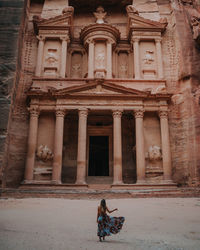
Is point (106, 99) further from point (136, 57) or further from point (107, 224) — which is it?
point (107, 224)

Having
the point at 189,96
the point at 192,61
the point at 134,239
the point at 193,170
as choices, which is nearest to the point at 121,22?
the point at 192,61

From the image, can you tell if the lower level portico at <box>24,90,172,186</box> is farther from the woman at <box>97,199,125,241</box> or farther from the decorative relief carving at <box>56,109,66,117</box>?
the woman at <box>97,199,125,241</box>

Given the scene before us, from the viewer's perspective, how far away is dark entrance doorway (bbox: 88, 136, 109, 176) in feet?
75.0

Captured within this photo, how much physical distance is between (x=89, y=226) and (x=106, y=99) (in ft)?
42.2

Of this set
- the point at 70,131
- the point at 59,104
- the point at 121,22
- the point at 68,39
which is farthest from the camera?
the point at 121,22

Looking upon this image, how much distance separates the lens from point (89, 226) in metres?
7.61

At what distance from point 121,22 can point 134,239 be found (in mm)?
23481

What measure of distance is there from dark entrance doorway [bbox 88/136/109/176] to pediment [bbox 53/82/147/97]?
15.6ft

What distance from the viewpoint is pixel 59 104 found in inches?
758

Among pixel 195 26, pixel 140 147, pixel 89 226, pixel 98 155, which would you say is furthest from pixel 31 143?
pixel 195 26

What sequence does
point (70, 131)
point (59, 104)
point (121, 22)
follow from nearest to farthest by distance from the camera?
point (59, 104)
point (70, 131)
point (121, 22)

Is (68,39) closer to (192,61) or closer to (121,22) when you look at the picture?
(121,22)

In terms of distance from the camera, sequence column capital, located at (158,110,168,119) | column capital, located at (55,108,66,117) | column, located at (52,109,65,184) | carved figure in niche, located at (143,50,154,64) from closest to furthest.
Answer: column, located at (52,109,65,184)
column capital, located at (55,108,66,117)
column capital, located at (158,110,168,119)
carved figure in niche, located at (143,50,154,64)

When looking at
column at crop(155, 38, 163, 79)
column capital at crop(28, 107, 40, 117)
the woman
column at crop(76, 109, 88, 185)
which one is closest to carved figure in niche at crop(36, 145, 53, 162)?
column at crop(76, 109, 88, 185)
